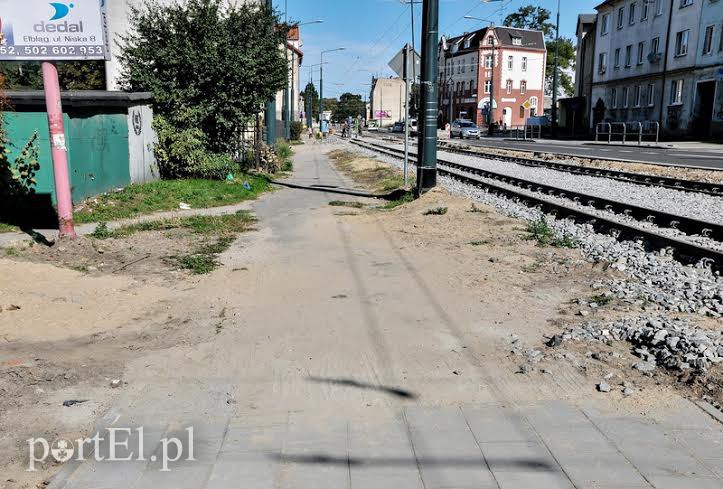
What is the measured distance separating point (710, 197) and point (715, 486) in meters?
12.3

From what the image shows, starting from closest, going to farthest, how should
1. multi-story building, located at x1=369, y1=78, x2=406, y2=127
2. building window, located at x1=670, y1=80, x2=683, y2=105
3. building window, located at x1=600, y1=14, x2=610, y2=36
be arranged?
building window, located at x1=670, y1=80, x2=683, y2=105 < building window, located at x1=600, y1=14, x2=610, y2=36 < multi-story building, located at x1=369, y1=78, x2=406, y2=127

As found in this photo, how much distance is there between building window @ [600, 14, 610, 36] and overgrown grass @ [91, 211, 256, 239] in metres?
51.5

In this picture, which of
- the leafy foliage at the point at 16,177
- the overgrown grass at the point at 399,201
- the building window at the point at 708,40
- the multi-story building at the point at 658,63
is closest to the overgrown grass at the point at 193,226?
the leafy foliage at the point at 16,177

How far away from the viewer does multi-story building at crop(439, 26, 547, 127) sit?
88.1 meters

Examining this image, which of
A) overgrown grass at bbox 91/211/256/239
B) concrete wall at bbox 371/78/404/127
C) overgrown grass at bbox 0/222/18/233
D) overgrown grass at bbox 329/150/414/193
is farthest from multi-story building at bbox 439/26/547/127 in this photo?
overgrown grass at bbox 0/222/18/233

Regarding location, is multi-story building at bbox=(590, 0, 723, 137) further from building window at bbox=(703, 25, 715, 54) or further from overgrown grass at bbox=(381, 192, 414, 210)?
overgrown grass at bbox=(381, 192, 414, 210)

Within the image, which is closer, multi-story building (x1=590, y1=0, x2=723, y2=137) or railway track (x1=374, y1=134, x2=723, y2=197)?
railway track (x1=374, y1=134, x2=723, y2=197)

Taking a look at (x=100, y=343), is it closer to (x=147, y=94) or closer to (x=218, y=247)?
(x=218, y=247)

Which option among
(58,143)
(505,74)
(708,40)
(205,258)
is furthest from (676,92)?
(505,74)

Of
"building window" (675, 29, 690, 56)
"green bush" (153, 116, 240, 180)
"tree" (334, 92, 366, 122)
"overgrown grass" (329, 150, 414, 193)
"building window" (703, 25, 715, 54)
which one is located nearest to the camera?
"green bush" (153, 116, 240, 180)

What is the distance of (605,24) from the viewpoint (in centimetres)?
5438

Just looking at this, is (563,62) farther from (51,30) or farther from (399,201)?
(51,30)

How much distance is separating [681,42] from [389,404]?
46.4 m

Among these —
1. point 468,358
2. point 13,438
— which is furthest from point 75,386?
point 468,358
